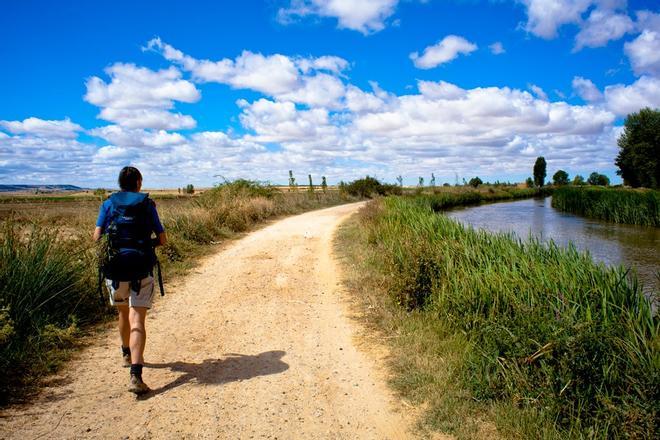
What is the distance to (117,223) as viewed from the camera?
384 cm

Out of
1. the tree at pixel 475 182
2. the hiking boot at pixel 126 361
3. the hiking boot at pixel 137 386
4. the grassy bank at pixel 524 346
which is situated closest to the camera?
the grassy bank at pixel 524 346

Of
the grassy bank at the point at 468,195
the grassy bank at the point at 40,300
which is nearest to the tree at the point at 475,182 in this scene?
the grassy bank at the point at 468,195

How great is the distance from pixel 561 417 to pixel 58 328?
535 centimetres

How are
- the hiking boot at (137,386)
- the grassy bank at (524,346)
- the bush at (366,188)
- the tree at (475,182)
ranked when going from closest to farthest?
1. the grassy bank at (524,346)
2. the hiking boot at (137,386)
3. the bush at (366,188)
4. the tree at (475,182)

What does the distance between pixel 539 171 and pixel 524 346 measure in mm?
86845

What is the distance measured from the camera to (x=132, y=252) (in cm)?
389

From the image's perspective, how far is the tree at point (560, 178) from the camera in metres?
84.3

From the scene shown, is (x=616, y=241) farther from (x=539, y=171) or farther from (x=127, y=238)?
(x=539, y=171)

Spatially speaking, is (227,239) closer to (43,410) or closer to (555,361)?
(43,410)

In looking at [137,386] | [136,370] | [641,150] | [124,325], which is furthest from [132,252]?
[641,150]

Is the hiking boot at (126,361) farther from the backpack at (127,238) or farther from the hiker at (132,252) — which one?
the backpack at (127,238)

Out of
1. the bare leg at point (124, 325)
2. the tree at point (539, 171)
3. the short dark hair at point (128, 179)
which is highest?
the tree at point (539, 171)

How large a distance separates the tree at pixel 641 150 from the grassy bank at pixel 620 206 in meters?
13.7

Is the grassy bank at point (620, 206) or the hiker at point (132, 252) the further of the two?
the grassy bank at point (620, 206)
